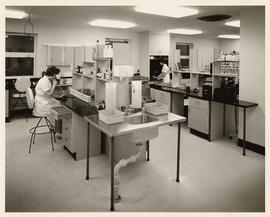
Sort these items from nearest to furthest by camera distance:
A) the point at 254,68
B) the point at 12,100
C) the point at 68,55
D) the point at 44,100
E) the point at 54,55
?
the point at 254,68 < the point at 44,100 < the point at 12,100 < the point at 54,55 < the point at 68,55

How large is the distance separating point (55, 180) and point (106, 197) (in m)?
0.76

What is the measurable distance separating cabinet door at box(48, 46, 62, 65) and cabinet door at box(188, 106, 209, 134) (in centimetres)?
389

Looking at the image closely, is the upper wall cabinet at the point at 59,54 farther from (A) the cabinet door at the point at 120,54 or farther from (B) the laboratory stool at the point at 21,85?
(A) the cabinet door at the point at 120,54

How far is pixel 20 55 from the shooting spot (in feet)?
20.8

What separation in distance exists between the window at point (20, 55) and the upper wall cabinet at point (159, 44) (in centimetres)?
333

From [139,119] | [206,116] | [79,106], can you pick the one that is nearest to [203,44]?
[206,116]

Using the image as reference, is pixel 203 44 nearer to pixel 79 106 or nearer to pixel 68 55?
pixel 68 55

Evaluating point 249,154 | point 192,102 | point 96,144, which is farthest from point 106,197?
point 192,102

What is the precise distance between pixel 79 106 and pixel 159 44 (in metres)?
4.88

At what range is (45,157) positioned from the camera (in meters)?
3.62

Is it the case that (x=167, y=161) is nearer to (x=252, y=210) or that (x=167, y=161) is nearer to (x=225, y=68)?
(x=252, y=210)

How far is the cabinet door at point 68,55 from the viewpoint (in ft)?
22.1

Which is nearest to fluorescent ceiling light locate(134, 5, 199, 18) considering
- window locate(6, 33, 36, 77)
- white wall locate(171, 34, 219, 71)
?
window locate(6, 33, 36, 77)

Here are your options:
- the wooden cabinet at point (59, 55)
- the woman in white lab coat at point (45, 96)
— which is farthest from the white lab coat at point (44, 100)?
the wooden cabinet at point (59, 55)
